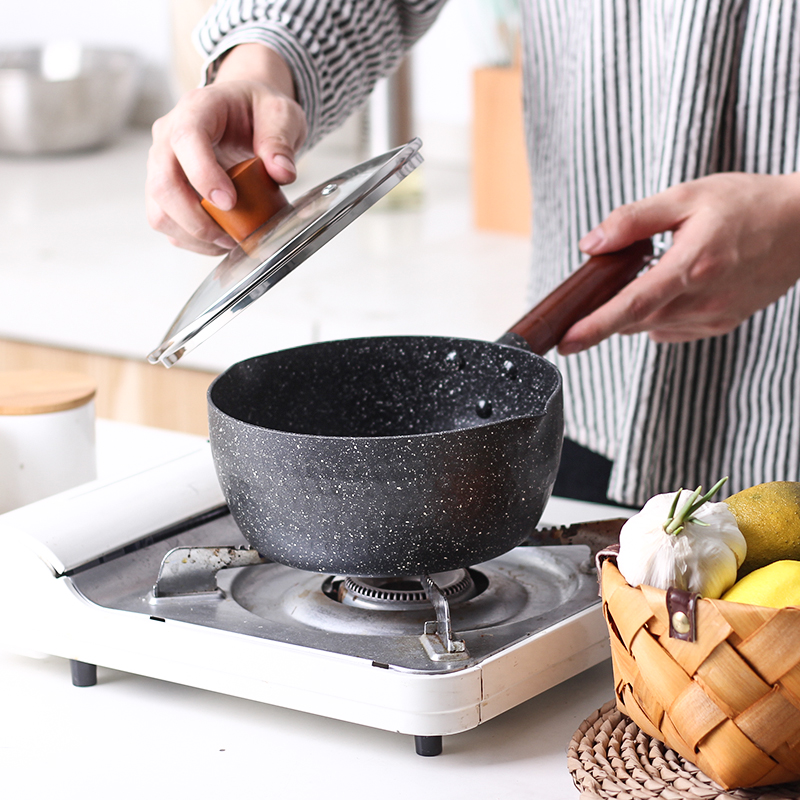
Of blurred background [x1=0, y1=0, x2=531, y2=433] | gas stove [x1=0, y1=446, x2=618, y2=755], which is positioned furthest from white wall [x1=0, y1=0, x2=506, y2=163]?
gas stove [x1=0, y1=446, x2=618, y2=755]

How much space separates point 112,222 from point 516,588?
1397 mm

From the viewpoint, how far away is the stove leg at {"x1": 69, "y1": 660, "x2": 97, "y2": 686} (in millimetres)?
618

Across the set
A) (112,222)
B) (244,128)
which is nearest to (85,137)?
(112,222)

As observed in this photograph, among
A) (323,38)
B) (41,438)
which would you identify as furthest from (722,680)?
(323,38)

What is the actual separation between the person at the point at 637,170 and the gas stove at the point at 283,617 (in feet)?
0.61

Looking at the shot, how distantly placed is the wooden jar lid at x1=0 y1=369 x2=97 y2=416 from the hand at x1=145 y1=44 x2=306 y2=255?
136 mm

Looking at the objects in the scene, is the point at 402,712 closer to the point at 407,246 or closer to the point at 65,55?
the point at 407,246

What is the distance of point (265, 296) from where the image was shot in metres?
1.58

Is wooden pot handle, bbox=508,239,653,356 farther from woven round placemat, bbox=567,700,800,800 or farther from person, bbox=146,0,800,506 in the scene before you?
woven round placemat, bbox=567,700,800,800

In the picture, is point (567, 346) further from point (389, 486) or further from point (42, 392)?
point (42, 392)

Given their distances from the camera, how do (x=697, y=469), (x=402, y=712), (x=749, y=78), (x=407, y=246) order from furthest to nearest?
(x=407, y=246) → (x=697, y=469) → (x=749, y=78) → (x=402, y=712)

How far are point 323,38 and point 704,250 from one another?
37cm

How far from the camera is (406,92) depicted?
6.01ft

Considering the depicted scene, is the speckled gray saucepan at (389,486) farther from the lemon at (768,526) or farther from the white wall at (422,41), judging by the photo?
the white wall at (422,41)
